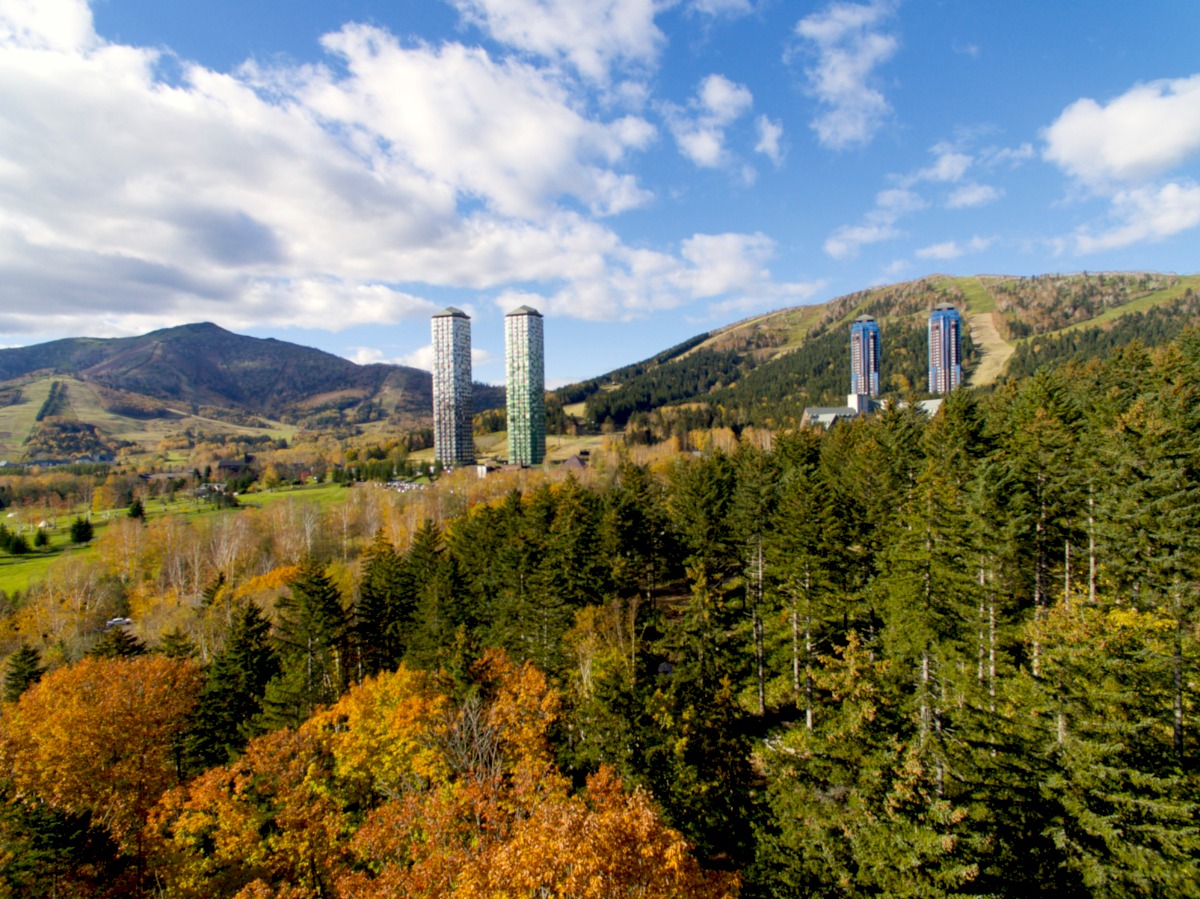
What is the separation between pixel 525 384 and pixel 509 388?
4.22 meters

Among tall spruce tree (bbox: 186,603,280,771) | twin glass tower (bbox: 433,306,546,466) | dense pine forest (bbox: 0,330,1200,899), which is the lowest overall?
tall spruce tree (bbox: 186,603,280,771)

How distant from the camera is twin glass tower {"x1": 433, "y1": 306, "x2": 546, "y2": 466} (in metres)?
146

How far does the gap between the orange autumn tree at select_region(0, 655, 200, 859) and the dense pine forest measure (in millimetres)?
184

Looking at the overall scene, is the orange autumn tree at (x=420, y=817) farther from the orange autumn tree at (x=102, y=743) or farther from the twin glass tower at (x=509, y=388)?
the twin glass tower at (x=509, y=388)

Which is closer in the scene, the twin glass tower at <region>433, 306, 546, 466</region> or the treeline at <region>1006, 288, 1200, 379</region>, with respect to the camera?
the twin glass tower at <region>433, 306, 546, 466</region>

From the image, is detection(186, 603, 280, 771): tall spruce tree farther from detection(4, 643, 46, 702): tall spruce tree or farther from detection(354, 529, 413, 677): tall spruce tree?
detection(4, 643, 46, 702): tall spruce tree

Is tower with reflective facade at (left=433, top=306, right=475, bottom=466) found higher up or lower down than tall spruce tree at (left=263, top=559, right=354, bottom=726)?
higher up

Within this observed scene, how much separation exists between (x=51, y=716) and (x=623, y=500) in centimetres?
3729

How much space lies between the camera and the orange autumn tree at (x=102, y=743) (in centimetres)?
2564

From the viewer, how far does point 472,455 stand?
503 feet

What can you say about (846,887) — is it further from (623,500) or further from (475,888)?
(623,500)

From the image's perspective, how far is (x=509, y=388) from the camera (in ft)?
475

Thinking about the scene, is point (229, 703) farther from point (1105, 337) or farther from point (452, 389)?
point (1105, 337)

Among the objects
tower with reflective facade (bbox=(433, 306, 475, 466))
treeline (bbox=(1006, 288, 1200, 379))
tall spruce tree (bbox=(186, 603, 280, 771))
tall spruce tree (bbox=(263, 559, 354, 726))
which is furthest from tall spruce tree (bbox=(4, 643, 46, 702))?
treeline (bbox=(1006, 288, 1200, 379))
